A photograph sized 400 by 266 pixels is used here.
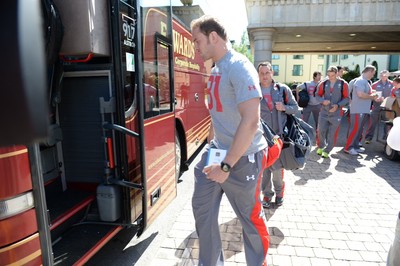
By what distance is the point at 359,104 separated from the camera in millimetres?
7230

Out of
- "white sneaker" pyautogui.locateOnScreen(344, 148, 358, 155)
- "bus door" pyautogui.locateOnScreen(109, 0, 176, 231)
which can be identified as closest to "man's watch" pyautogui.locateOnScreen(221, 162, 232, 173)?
"bus door" pyautogui.locateOnScreen(109, 0, 176, 231)

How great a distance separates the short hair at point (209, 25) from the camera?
215cm

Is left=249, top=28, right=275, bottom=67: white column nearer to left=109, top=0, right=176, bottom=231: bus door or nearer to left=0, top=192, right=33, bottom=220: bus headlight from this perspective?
left=109, top=0, right=176, bottom=231: bus door

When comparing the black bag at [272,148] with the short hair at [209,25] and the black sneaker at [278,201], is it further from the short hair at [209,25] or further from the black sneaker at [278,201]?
the black sneaker at [278,201]

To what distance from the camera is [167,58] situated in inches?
155

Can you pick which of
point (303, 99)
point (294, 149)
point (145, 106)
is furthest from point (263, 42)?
point (145, 106)

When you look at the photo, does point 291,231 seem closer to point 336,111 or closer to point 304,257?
point 304,257

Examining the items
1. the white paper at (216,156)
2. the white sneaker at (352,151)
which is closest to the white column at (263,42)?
the white sneaker at (352,151)

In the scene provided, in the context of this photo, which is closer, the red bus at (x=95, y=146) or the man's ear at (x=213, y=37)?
the red bus at (x=95, y=146)

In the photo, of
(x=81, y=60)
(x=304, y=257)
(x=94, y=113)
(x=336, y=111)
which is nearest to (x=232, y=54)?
(x=81, y=60)

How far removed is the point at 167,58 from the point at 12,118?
334 centimetres

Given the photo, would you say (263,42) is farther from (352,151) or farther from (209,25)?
(209,25)

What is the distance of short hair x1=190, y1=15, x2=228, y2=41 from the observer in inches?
84.5

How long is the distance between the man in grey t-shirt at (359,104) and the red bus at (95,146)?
16.8 ft
